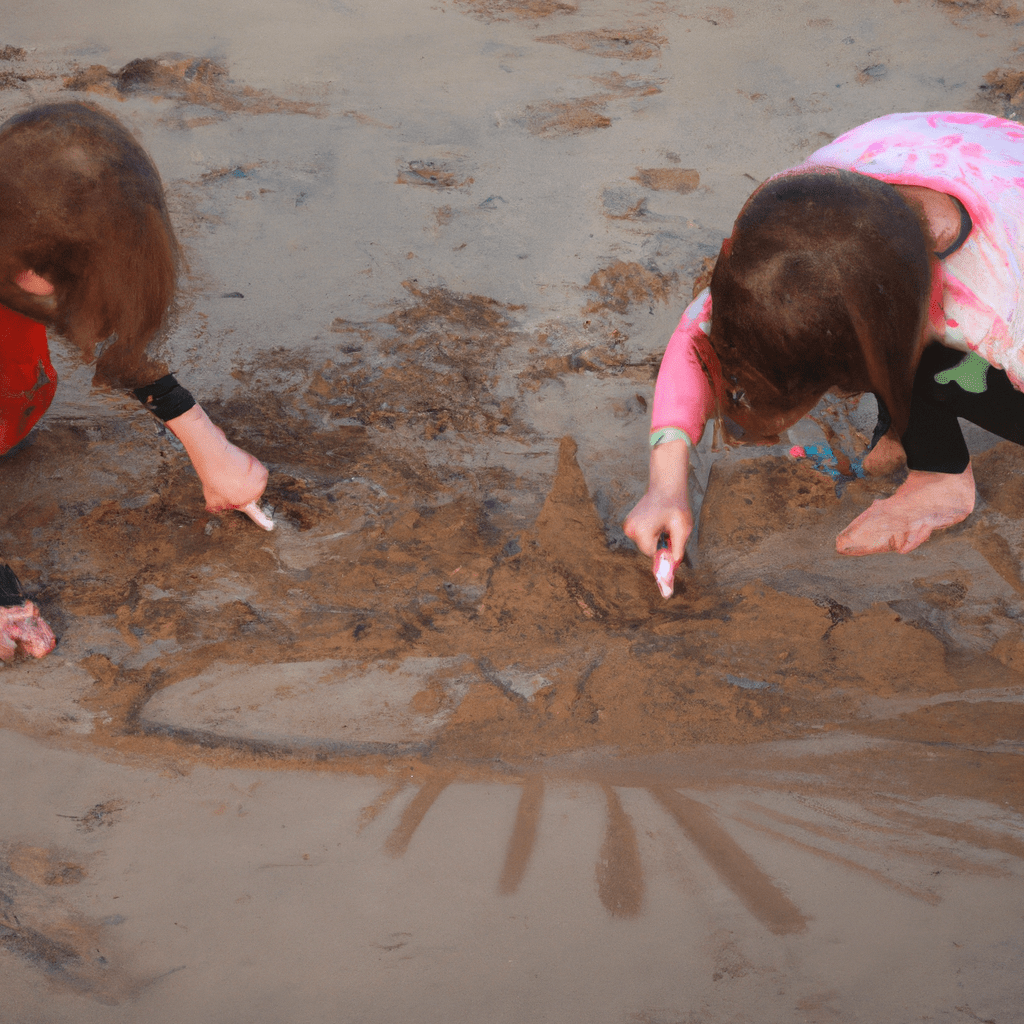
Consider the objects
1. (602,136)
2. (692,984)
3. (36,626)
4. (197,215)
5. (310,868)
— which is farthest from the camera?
(602,136)

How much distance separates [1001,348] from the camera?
4.37 ft

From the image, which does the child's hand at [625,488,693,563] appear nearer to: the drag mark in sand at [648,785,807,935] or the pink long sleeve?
the pink long sleeve

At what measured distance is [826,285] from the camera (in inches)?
41.4

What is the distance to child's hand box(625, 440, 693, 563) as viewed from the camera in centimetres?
154

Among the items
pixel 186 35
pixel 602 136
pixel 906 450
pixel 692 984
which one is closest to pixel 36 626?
pixel 692 984

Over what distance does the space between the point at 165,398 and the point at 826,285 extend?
1.27m

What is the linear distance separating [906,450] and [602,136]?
5.24ft

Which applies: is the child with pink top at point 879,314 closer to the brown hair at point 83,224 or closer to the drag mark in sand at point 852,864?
the drag mark in sand at point 852,864

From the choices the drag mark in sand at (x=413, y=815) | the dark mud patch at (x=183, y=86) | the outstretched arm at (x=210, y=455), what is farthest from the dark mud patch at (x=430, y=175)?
the drag mark in sand at (x=413, y=815)

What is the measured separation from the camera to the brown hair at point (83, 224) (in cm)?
126

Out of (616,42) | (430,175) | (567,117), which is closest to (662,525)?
(430,175)

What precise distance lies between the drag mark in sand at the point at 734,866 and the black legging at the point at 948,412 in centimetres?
85

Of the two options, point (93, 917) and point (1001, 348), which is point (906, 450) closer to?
point (1001, 348)

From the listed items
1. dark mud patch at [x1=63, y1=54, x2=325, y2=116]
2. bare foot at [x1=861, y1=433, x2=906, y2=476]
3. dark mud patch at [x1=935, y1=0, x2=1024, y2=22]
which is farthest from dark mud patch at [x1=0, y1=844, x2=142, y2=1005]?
dark mud patch at [x1=935, y1=0, x2=1024, y2=22]
